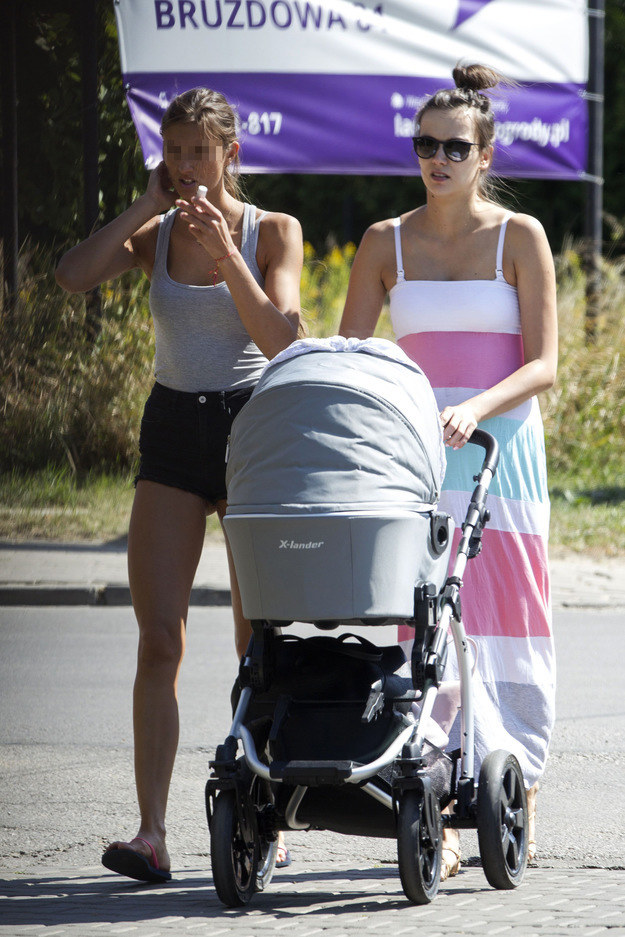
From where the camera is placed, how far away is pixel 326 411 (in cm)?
322

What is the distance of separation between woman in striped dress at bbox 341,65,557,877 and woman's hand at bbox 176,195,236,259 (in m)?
0.46

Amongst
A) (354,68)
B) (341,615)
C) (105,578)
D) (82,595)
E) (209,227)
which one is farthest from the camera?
(354,68)

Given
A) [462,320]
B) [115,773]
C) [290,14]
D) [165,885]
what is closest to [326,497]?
[462,320]

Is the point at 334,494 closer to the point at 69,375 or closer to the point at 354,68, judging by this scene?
the point at 69,375

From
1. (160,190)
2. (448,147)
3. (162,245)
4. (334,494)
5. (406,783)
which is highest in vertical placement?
(448,147)

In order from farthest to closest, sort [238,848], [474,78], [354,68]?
1. [354,68]
2. [474,78]
3. [238,848]

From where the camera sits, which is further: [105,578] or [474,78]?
[105,578]

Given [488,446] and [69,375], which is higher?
[488,446]

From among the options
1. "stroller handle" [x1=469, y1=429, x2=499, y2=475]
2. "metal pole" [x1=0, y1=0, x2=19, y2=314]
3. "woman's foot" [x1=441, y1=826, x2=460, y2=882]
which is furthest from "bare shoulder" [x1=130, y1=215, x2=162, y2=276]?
"metal pole" [x1=0, y1=0, x2=19, y2=314]

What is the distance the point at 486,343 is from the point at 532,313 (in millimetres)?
148

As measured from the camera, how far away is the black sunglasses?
376cm

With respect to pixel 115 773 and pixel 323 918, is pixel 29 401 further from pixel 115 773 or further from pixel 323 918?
pixel 323 918

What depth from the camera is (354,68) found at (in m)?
12.2

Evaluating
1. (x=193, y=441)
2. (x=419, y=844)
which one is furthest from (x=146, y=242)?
(x=419, y=844)
